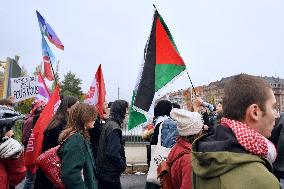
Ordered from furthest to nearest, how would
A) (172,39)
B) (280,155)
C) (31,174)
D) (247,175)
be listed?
(31,174) → (172,39) → (280,155) → (247,175)

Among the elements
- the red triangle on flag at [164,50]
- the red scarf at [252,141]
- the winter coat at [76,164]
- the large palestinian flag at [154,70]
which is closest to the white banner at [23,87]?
the large palestinian flag at [154,70]

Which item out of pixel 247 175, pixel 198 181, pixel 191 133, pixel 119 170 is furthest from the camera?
pixel 119 170

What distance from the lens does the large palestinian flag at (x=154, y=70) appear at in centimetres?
586

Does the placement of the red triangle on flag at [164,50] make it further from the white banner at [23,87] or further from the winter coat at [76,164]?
the white banner at [23,87]

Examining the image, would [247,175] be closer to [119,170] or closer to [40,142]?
[119,170]

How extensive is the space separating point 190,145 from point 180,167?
0.29m

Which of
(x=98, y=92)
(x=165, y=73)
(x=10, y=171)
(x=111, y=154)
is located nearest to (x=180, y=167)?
(x=10, y=171)

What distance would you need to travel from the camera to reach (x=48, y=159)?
4125 millimetres

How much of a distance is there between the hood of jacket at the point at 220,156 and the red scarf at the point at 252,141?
3cm

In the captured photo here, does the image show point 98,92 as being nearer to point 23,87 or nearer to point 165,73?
point 23,87

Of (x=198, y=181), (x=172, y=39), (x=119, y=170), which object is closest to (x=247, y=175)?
(x=198, y=181)

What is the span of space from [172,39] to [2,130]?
371cm

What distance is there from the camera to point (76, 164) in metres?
3.96

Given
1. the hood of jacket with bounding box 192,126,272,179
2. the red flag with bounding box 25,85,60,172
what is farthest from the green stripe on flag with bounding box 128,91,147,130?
the hood of jacket with bounding box 192,126,272,179
